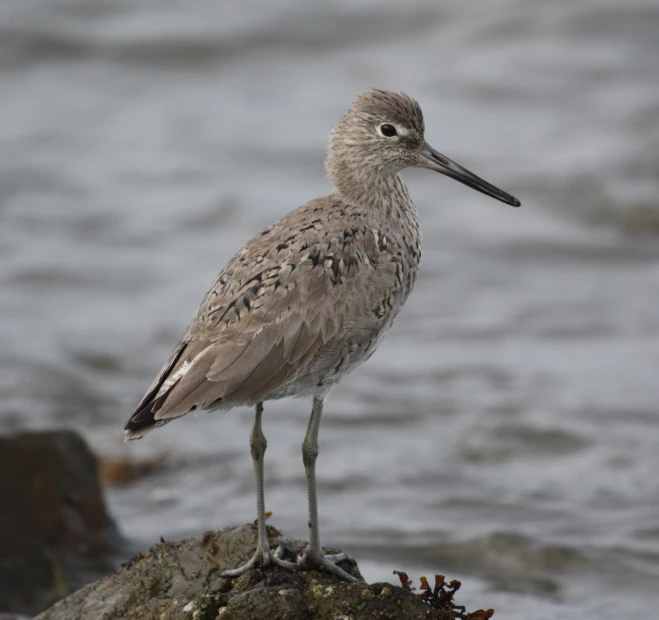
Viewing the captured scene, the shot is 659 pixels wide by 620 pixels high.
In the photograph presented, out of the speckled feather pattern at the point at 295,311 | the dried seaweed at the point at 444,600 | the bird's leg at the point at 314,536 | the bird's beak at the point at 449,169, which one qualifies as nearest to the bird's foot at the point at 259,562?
the bird's leg at the point at 314,536

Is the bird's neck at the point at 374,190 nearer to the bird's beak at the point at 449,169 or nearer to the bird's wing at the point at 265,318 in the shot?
the bird's beak at the point at 449,169

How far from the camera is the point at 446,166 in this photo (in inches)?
282

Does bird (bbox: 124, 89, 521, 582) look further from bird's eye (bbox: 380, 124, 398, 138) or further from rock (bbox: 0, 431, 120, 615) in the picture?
rock (bbox: 0, 431, 120, 615)

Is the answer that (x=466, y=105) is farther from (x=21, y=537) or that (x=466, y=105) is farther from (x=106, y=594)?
(x=106, y=594)

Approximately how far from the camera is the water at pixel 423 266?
9.59m

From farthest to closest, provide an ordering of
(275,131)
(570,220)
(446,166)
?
(275,131)
(570,220)
(446,166)

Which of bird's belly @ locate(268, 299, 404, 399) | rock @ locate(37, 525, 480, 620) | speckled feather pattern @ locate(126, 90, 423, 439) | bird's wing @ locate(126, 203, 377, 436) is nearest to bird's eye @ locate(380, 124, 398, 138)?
→ speckled feather pattern @ locate(126, 90, 423, 439)

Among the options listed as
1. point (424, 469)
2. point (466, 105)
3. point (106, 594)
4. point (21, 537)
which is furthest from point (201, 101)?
point (106, 594)

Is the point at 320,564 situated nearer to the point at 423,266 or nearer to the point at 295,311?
the point at 295,311

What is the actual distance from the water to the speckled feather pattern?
109 inches

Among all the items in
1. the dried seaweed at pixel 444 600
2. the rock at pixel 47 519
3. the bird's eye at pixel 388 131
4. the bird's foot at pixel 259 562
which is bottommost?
the dried seaweed at pixel 444 600

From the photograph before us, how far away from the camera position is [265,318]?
592 cm

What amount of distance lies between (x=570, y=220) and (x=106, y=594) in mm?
11114

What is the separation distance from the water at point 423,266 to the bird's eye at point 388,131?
3.16 meters
